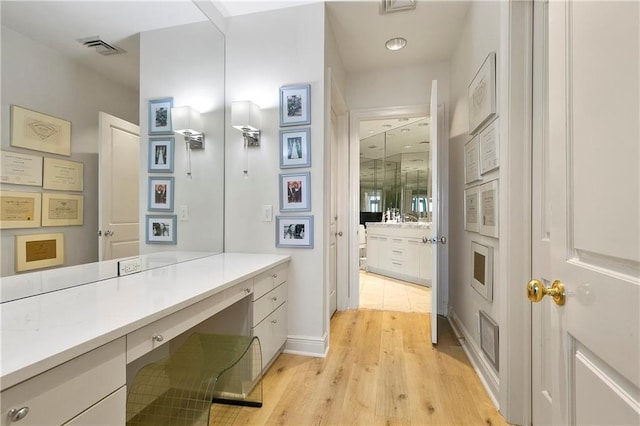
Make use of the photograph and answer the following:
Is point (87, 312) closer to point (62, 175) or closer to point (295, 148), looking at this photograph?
point (62, 175)

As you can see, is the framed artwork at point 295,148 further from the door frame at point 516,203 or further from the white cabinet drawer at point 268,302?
the door frame at point 516,203

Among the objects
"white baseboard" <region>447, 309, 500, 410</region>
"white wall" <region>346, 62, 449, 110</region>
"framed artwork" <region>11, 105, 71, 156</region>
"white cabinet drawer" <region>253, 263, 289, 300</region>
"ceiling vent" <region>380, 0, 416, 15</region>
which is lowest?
"white baseboard" <region>447, 309, 500, 410</region>

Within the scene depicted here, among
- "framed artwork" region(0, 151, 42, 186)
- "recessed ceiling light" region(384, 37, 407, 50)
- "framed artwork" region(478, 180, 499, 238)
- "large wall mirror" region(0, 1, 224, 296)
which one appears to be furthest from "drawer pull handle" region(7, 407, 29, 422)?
"recessed ceiling light" region(384, 37, 407, 50)

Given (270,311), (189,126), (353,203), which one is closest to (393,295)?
(353,203)

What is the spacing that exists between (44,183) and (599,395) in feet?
5.66

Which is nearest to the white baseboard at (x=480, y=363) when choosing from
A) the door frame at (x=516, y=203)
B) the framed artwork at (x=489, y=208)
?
the door frame at (x=516, y=203)

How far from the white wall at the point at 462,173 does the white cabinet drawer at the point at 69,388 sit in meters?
1.71

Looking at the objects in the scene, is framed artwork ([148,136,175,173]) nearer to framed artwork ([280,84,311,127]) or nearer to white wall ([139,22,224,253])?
white wall ([139,22,224,253])

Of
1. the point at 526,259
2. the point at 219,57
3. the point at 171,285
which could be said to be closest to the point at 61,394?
the point at 171,285

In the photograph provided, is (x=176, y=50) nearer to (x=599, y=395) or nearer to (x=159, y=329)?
(x=159, y=329)

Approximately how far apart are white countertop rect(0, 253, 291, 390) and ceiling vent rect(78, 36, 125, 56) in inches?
41.5

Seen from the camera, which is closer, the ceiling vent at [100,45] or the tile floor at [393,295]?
the ceiling vent at [100,45]

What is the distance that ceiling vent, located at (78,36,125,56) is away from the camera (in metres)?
1.27

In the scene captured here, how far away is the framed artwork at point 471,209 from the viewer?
2.05 meters
